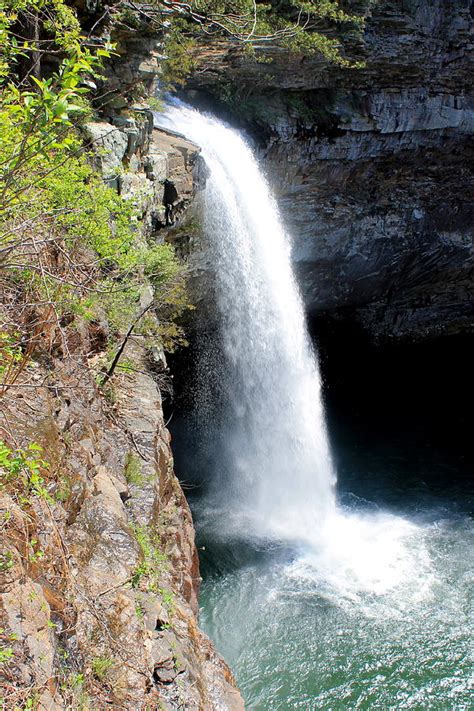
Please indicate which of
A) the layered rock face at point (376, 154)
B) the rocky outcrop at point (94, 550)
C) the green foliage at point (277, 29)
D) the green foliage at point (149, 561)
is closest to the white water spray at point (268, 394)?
the green foliage at point (277, 29)

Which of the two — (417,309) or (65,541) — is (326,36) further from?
(65,541)

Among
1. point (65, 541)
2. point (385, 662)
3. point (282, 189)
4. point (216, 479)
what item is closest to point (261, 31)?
point (282, 189)

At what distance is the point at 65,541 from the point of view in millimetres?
4676

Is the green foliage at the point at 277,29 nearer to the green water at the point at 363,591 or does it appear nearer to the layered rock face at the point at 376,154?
the layered rock face at the point at 376,154

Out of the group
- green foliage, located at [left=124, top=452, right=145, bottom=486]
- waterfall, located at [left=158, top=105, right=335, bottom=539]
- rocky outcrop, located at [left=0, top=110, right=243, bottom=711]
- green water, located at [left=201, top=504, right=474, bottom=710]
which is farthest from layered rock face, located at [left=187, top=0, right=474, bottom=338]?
green foliage, located at [left=124, top=452, right=145, bottom=486]

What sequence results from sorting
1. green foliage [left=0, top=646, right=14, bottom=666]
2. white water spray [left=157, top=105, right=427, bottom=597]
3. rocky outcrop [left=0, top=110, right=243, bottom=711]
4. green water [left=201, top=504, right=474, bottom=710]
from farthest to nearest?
white water spray [left=157, top=105, right=427, bottom=597]
green water [left=201, top=504, right=474, bottom=710]
rocky outcrop [left=0, top=110, right=243, bottom=711]
green foliage [left=0, top=646, right=14, bottom=666]

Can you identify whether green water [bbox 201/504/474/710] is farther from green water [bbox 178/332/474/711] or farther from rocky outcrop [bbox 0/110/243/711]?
rocky outcrop [bbox 0/110/243/711]

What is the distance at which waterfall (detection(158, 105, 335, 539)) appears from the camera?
14.2m

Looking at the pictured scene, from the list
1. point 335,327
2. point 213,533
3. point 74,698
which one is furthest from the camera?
point 335,327

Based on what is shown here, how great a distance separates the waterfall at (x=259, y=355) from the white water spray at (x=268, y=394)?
1.2 inches

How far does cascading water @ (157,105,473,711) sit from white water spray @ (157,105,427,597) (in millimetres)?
44

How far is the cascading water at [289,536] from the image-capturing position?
9453mm

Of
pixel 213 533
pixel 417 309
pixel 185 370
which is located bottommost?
pixel 213 533

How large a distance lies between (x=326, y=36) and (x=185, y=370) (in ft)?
35.7
